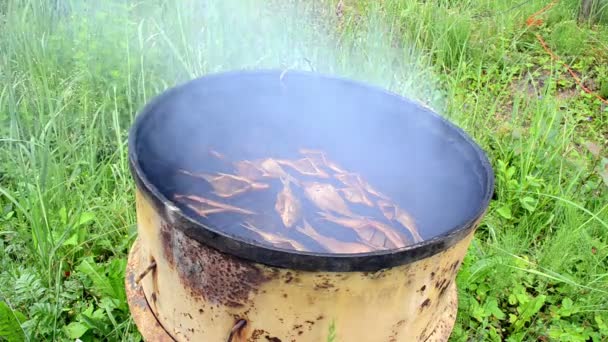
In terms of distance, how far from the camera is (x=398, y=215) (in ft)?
6.59

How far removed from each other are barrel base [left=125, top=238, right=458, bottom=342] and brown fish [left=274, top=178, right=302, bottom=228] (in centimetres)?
53

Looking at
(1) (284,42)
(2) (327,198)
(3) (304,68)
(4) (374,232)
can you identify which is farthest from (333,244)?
(1) (284,42)

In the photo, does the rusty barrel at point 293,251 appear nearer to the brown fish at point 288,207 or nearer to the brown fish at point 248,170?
the brown fish at point 248,170

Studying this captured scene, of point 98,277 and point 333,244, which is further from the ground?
point 333,244

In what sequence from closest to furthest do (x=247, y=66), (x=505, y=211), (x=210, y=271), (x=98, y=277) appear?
(x=210, y=271) < (x=98, y=277) < (x=505, y=211) < (x=247, y=66)

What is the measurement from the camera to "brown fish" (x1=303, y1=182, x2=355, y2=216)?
202cm

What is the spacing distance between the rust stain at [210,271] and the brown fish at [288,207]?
17.7 inches

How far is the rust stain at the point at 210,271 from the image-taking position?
1401 mm

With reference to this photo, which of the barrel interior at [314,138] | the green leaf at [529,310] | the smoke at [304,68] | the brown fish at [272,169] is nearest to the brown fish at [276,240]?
the barrel interior at [314,138]

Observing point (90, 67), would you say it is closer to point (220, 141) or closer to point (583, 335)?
point (220, 141)

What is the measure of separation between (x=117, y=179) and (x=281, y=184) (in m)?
1.27

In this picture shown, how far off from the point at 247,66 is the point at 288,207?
2.00 metres

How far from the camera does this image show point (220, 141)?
2312 millimetres

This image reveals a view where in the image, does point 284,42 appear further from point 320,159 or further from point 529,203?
point 529,203
